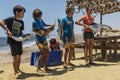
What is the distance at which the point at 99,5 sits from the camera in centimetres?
1474

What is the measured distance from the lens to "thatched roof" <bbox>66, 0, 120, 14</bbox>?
14609 millimetres

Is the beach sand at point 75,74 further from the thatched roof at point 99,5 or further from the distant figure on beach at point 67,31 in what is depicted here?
the thatched roof at point 99,5

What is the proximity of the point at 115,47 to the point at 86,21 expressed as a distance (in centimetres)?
173

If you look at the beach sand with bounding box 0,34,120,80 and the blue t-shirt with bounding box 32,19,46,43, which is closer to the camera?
the beach sand with bounding box 0,34,120,80

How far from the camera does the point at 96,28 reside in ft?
31.7

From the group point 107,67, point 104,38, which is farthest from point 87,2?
point 107,67

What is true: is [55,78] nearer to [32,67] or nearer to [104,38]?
[32,67]

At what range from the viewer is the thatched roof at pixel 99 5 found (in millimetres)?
14609

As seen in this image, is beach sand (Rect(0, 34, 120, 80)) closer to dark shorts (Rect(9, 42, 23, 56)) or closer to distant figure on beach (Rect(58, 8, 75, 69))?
distant figure on beach (Rect(58, 8, 75, 69))

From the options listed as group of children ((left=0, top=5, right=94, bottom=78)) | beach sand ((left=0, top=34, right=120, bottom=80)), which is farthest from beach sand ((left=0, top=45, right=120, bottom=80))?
group of children ((left=0, top=5, right=94, bottom=78))

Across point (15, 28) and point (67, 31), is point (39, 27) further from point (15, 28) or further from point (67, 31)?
point (67, 31)

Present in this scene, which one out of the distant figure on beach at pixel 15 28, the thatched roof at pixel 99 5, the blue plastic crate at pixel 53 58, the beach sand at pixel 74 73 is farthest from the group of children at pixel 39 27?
the thatched roof at pixel 99 5

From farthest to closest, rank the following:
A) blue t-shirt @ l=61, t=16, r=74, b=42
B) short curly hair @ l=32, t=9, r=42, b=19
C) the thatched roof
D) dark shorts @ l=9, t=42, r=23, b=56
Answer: the thatched roof
blue t-shirt @ l=61, t=16, r=74, b=42
short curly hair @ l=32, t=9, r=42, b=19
dark shorts @ l=9, t=42, r=23, b=56

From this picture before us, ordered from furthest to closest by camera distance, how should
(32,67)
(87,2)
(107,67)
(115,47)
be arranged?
(87,2)
(115,47)
(32,67)
(107,67)
